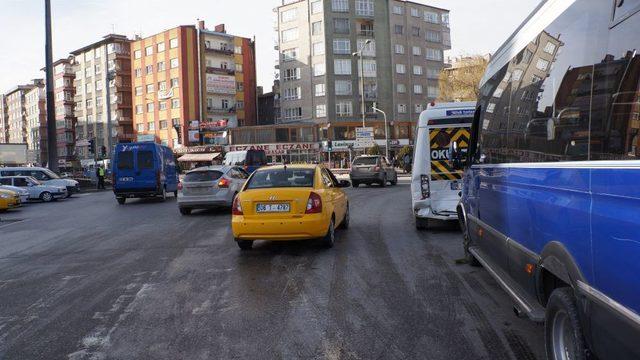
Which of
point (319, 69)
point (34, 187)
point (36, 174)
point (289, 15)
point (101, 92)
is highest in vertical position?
point (289, 15)

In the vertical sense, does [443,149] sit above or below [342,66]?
below

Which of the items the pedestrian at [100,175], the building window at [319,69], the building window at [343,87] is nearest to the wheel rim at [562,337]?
the pedestrian at [100,175]

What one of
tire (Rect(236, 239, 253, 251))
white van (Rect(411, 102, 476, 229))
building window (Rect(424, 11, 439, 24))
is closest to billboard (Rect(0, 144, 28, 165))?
tire (Rect(236, 239, 253, 251))

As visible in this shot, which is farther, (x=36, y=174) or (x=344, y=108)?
(x=344, y=108)

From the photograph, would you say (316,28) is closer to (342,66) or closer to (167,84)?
(342,66)

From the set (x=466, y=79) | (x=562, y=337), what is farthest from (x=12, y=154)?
(x=562, y=337)

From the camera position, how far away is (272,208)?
27.4ft

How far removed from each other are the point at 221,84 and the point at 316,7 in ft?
57.0

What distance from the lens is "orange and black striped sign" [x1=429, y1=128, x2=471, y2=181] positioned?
1044 centimetres

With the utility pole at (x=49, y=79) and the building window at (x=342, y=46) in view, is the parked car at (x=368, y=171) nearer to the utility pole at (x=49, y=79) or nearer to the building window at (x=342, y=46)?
the utility pole at (x=49, y=79)

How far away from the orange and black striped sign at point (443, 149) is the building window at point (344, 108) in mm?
59786

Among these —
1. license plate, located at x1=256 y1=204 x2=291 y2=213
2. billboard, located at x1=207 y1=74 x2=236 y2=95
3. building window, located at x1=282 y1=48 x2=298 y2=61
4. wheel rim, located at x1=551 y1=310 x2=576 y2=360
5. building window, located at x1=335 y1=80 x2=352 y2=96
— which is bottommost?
wheel rim, located at x1=551 y1=310 x2=576 y2=360

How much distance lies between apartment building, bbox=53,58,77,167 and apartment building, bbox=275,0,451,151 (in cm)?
4996

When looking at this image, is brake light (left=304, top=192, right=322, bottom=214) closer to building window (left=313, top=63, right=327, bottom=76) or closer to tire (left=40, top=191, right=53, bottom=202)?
tire (left=40, top=191, right=53, bottom=202)
